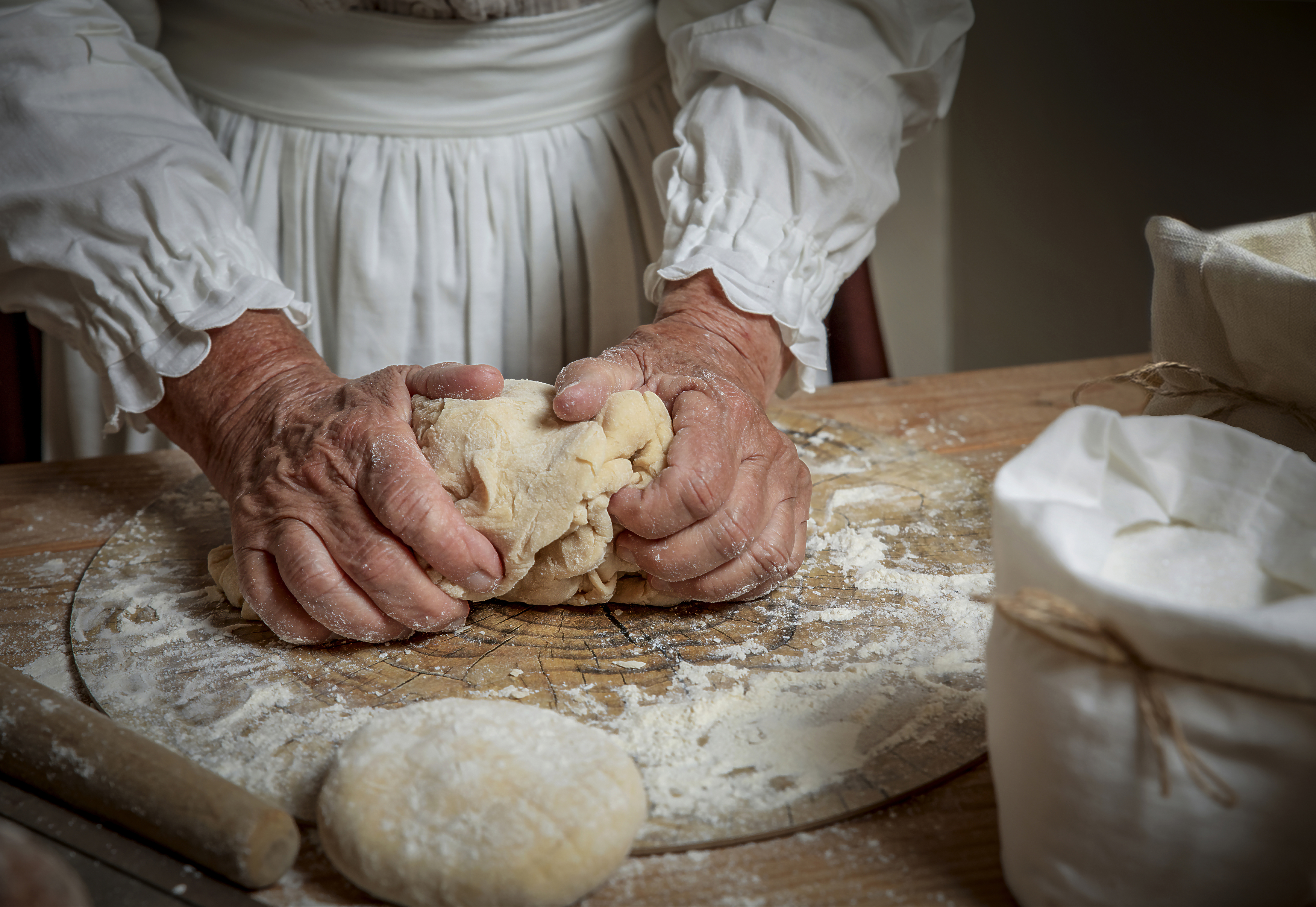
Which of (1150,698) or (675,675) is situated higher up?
(1150,698)

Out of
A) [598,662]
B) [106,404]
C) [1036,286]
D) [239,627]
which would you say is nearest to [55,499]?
[106,404]

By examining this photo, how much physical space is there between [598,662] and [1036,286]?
263cm

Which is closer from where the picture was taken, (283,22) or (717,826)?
(717,826)

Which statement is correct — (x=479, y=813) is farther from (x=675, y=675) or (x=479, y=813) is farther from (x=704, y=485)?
(x=704, y=485)

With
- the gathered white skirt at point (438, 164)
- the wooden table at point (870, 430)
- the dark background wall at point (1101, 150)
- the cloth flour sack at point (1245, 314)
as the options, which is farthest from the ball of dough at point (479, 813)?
the dark background wall at point (1101, 150)

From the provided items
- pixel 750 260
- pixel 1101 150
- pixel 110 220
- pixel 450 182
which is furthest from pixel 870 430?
pixel 1101 150

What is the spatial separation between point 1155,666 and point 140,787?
71cm

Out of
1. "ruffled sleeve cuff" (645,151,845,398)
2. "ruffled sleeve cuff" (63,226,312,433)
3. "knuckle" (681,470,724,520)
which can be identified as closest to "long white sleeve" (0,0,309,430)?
"ruffled sleeve cuff" (63,226,312,433)

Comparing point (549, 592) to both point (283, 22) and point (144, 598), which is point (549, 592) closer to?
point (144, 598)

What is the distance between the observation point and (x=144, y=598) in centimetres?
109

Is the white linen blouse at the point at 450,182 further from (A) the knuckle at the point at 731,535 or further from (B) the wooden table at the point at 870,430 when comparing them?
(A) the knuckle at the point at 731,535

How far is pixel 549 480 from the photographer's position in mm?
996

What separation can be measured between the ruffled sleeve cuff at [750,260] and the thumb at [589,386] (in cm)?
25

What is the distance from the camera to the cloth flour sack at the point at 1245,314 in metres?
0.90
